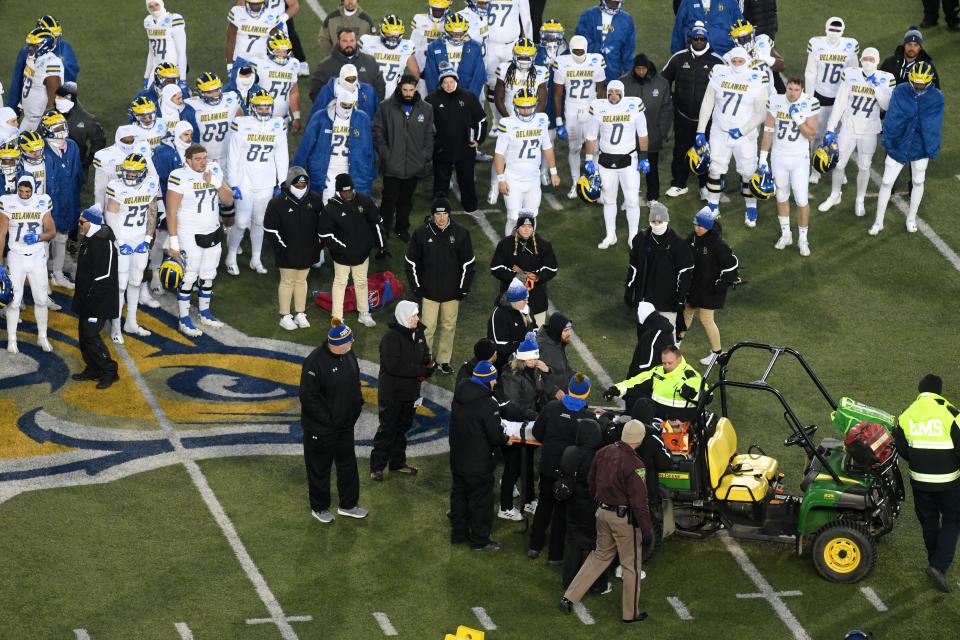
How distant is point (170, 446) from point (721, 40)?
9.40 metres

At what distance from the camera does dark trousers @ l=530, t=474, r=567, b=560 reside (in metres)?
13.7

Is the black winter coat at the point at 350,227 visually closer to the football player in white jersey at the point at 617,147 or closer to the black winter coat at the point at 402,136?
the black winter coat at the point at 402,136

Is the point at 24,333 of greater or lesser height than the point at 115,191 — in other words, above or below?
below

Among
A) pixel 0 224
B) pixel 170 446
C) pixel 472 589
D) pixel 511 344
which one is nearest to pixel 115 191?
pixel 0 224

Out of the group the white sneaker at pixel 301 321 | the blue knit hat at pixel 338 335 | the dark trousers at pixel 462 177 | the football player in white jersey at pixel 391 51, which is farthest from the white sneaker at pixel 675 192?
the blue knit hat at pixel 338 335

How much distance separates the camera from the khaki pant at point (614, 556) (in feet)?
42.0

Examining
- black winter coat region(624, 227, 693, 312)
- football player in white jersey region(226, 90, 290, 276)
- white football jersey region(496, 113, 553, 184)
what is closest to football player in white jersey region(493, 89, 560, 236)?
white football jersey region(496, 113, 553, 184)

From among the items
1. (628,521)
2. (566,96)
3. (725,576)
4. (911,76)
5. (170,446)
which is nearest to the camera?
(628,521)

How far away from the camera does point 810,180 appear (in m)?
20.7

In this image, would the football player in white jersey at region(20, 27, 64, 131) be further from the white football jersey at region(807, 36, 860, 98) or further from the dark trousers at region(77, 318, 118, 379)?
the white football jersey at region(807, 36, 860, 98)

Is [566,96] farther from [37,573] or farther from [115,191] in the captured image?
[37,573]

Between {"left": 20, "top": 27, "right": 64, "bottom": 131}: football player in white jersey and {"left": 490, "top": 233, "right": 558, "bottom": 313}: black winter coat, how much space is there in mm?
6174

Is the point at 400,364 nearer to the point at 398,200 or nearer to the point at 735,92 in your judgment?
the point at 398,200

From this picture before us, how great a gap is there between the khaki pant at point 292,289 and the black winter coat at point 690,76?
17.4 feet
